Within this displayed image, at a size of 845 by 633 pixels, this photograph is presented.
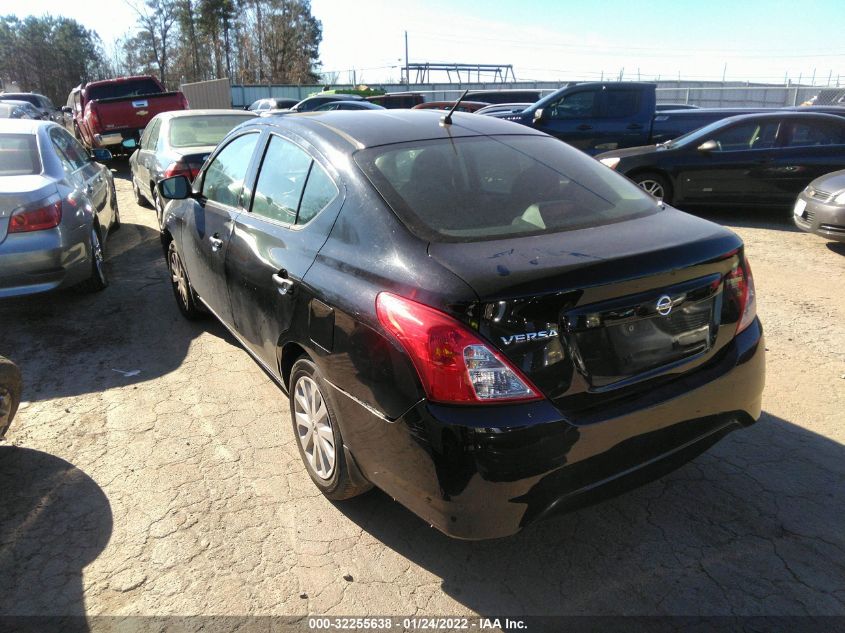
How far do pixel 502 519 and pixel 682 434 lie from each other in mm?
806

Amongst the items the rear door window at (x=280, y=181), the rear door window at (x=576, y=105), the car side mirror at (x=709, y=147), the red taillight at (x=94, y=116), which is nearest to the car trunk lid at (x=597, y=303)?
the rear door window at (x=280, y=181)

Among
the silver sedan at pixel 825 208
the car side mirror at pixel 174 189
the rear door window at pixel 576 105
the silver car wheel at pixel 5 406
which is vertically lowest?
the silver car wheel at pixel 5 406

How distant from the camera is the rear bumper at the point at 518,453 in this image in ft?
6.48

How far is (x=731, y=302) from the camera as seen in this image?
247 cm

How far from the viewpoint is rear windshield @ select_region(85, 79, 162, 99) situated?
655 inches

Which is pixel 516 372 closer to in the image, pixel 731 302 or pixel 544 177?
pixel 731 302

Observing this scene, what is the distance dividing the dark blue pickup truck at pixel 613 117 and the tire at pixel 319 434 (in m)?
9.32

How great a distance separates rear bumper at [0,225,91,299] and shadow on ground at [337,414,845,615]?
11.9 feet

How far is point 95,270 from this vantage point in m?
5.79

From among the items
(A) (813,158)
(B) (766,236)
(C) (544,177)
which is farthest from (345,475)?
(A) (813,158)

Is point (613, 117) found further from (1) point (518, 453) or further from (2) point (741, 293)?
(1) point (518, 453)

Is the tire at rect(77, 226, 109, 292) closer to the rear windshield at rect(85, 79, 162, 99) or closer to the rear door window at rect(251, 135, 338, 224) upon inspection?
the rear door window at rect(251, 135, 338, 224)

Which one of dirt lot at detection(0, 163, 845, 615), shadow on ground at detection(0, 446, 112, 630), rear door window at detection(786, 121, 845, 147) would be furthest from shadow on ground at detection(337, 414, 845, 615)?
rear door window at detection(786, 121, 845, 147)

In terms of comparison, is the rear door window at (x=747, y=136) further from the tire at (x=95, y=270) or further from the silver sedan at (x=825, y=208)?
the tire at (x=95, y=270)
